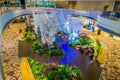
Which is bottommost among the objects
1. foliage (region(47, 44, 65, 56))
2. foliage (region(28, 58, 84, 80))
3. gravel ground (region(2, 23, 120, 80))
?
gravel ground (region(2, 23, 120, 80))

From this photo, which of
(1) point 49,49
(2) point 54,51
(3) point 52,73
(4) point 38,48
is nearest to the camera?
(3) point 52,73

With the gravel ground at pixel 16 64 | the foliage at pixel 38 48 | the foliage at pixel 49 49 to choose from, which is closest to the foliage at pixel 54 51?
the foliage at pixel 49 49

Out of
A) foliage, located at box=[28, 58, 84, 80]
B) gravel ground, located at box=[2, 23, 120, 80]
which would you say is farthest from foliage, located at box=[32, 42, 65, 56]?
foliage, located at box=[28, 58, 84, 80]

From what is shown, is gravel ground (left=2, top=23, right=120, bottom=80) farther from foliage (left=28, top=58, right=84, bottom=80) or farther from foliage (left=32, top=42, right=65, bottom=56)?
foliage (left=32, top=42, right=65, bottom=56)

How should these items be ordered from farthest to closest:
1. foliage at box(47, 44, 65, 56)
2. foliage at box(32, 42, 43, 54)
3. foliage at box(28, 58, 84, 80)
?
foliage at box(32, 42, 43, 54) → foliage at box(47, 44, 65, 56) → foliage at box(28, 58, 84, 80)

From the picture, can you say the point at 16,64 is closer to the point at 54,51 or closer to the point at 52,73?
the point at 54,51

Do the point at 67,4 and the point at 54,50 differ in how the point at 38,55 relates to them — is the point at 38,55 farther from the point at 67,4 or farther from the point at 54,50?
the point at 67,4

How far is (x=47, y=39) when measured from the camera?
49.3ft

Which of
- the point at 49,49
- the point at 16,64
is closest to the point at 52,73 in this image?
the point at 16,64

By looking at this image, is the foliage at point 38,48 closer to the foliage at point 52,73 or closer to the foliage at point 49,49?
the foliage at point 49,49

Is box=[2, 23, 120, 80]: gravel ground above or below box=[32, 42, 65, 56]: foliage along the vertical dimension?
below

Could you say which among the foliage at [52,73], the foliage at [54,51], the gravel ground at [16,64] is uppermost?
the foliage at [52,73]

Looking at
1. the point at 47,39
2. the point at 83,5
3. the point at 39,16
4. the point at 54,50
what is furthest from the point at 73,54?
the point at 83,5

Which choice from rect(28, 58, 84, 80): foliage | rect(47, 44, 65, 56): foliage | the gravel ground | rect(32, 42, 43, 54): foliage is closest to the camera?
rect(28, 58, 84, 80): foliage
